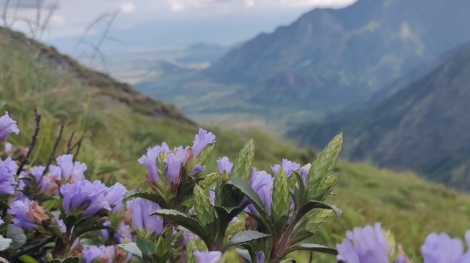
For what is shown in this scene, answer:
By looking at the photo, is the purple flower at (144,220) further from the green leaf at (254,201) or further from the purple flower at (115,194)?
the green leaf at (254,201)

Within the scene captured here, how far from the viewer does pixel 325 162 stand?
73 centimetres

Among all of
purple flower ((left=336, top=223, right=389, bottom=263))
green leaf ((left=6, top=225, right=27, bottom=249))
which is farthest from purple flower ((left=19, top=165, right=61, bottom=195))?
purple flower ((left=336, top=223, right=389, bottom=263))

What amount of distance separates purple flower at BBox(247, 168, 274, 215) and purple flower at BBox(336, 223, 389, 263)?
10.4 inches

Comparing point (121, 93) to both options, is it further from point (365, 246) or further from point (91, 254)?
point (365, 246)

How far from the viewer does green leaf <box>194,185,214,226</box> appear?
0.73 meters

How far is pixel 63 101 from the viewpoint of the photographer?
14.0 ft

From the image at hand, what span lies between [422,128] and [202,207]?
482 ft

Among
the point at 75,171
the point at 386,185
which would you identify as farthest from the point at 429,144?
the point at 75,171

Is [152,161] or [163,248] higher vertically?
[152,161]

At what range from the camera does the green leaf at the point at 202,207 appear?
2.41ft

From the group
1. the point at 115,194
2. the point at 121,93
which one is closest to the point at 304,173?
the point at 115,194

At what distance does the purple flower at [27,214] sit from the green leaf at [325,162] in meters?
0.61

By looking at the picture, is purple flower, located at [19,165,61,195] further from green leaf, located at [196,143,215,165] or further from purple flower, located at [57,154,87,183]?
green leaf, located at [196,143,215,165]

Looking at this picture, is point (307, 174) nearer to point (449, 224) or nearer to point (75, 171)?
point (75, 171)
